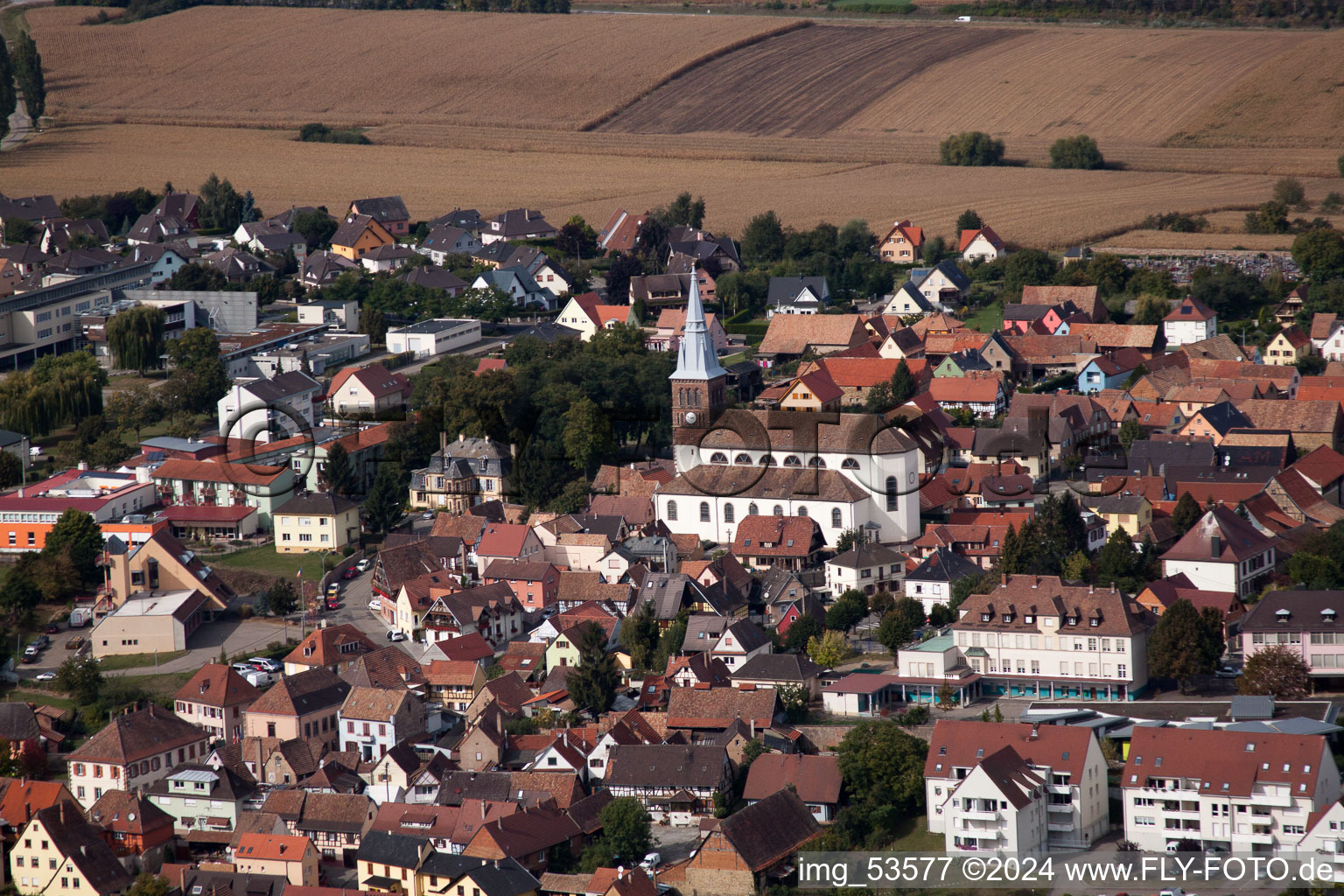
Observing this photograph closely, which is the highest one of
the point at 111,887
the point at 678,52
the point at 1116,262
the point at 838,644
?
the point at 678,52

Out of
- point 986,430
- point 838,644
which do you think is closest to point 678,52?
point 986,430

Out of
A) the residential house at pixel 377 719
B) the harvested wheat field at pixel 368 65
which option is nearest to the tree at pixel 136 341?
the residential house at pixel 377 719

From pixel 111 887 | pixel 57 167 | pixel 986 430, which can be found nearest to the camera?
pixel 111 887

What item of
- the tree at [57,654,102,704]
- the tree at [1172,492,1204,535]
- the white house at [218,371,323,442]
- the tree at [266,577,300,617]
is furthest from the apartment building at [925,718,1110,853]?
the white house at [218,371,323,442]

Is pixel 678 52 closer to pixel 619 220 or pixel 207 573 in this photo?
pixel 619 220

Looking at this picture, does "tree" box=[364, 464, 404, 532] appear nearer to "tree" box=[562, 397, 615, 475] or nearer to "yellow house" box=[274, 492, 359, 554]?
"yellow house" box=[274, 492, 359, 554]

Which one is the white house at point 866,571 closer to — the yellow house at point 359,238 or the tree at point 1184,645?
the tree at point 1184,645
